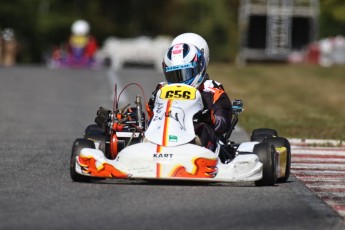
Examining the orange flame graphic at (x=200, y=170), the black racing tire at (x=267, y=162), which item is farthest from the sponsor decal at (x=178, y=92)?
the orange flame graphic at (x=200, y=170)

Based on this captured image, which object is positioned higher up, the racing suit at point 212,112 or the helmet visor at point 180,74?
the helmet visor at point 180,74

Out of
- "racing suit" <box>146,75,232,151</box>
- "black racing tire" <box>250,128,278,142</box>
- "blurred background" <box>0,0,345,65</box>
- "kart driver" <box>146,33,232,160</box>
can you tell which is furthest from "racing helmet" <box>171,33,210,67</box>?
"blurred background" <box>0,0,345,65</box>

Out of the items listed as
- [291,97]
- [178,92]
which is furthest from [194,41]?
[291,97]

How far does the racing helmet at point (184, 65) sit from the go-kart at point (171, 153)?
0.43 meters

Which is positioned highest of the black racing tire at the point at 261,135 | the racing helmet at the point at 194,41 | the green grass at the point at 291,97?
the racing helmet at the point at 194,41

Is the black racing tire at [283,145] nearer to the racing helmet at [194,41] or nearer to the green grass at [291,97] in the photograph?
the racing helmet at [194,41]

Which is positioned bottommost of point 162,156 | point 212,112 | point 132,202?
point 132,202

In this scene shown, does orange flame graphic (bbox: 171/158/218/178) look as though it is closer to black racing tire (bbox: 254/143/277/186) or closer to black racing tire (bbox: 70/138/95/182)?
black racing tire (bbox: 254/143/277/186)

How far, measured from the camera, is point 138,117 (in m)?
10.6

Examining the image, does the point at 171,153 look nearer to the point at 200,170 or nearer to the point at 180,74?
the point at 200,170

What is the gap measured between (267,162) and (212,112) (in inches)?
36.2

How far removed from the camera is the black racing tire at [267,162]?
387 inches

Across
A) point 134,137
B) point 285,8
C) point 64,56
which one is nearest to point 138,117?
point 134,137

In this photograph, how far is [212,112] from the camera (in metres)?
10.5
